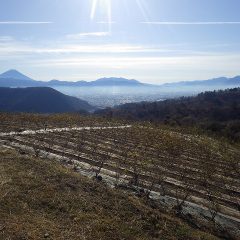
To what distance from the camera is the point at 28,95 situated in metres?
192

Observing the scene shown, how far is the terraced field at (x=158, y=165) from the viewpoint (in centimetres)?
1057

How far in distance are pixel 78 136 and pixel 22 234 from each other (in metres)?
14.6

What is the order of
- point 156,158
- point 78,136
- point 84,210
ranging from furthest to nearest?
point 78,136, point 156,158, point 84,210

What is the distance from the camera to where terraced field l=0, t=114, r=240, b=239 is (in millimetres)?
10570

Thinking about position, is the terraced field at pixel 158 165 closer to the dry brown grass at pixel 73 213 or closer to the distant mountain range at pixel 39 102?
the dry brown grass at pixel 73 213

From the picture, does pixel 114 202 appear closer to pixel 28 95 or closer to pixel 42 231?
pixel 42 231

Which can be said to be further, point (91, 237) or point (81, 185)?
point (81, 185)

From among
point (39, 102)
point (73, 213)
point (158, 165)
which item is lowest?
point (39, 102)

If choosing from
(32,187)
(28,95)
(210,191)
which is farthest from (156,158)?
(28,95)

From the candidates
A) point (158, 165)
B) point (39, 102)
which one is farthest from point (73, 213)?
point (39, 102)

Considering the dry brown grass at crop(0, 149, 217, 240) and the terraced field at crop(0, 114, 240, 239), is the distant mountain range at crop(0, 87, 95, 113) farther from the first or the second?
the dry brown grass at crop(0, 149, 217, 240)

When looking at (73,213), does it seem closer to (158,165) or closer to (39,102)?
(158,165)

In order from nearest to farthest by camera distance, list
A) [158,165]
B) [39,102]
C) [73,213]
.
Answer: [73,213], [158,165], [39,102]

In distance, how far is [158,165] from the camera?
1523 cm
